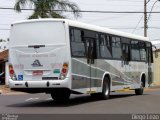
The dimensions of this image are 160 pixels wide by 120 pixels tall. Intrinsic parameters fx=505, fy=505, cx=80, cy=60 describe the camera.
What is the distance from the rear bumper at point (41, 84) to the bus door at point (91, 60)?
2208 millimetres

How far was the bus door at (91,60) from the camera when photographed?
21.1 meters

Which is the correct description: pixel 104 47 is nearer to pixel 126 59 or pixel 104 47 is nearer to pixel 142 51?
pixel 126 59

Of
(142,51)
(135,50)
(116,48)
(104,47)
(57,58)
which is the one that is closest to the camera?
(57,58)

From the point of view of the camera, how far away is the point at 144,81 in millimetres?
28656

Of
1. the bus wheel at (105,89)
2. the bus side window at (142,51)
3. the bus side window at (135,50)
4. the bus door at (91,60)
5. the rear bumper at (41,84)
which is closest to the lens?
the rear bumper at (41,84)

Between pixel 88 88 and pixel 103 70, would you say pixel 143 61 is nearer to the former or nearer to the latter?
pixel 103 70

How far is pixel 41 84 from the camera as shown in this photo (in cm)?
1933

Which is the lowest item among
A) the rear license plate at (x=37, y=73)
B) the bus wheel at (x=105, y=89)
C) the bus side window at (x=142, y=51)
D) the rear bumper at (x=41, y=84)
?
the bus wheel at (x=105, y=89)

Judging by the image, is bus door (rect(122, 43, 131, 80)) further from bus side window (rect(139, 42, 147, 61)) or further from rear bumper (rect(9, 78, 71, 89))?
rear bumper (rect(9, 78, 71, 89))

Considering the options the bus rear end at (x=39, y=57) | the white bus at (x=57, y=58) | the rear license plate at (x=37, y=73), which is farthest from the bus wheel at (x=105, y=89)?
the rear license plate at (x=37, y=73)

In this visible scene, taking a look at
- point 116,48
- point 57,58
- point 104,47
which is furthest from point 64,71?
point 116,48

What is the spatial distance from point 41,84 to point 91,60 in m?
3.02

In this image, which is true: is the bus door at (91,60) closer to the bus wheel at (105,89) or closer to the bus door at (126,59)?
the bus wheel at (105,89)

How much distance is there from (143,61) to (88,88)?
27.1 ft
